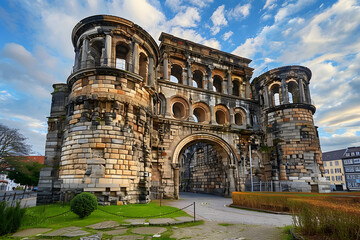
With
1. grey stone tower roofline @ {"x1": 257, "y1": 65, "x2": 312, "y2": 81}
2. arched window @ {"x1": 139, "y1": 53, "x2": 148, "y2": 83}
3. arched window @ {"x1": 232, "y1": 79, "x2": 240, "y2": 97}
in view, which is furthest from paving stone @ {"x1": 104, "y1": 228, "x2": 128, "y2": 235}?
grey stone tower roofline @ {"x1": 257, "y1": 65, "x2": 312, "y2": 81}

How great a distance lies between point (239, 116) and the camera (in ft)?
72.8

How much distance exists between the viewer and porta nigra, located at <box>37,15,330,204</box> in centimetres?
1212

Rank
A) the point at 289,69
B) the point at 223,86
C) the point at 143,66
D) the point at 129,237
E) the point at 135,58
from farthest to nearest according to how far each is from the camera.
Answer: the point at 223,86, the point at 289,69, the point at 143,66, the point at 135,58, the point at 129,237

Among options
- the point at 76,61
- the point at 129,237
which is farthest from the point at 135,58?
the point at 129,237

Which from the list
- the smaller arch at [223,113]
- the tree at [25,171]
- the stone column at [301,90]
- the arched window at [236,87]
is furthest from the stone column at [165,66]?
the tree at [25,171]

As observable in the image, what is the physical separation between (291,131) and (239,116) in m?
4.74

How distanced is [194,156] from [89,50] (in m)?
17.1

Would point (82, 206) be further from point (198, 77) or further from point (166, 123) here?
point (198, 77)

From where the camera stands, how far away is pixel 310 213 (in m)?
5.25

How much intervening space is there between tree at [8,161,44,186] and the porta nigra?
15.8 m

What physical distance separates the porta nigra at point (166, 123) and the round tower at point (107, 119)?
0.05m

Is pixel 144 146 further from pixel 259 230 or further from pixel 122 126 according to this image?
pixel 259 230

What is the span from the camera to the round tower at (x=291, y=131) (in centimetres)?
1894

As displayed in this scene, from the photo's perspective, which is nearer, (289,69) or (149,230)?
(149,230)
